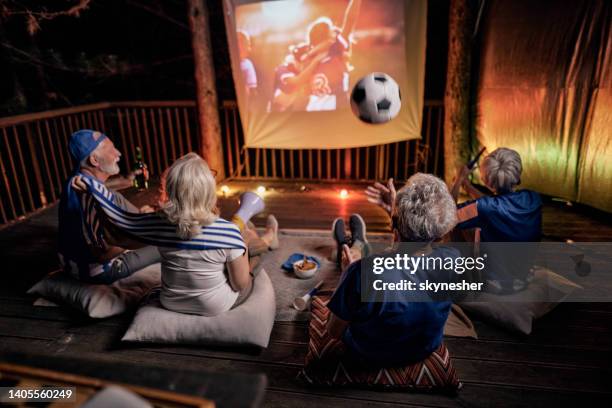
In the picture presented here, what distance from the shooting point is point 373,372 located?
1.90 metres

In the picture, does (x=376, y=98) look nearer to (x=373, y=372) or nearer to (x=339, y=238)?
(x=339, y=238)

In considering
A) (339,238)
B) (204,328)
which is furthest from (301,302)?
(339,238)

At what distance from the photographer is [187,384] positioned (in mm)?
917

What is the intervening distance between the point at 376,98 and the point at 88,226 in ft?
8.45

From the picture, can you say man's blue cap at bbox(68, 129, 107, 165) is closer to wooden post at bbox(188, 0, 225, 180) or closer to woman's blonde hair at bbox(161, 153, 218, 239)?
woman's blonde hair at bbox(161, 153, 218, 239)

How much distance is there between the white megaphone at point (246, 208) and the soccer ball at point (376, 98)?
1.60 metres

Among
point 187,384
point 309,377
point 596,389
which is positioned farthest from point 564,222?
point 187,384

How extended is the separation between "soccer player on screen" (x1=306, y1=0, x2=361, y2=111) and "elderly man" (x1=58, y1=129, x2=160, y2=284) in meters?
3.14

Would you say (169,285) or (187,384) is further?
(169,285)

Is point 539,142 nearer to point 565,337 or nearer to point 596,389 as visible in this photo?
point 565,337

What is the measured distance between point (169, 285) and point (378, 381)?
1226 mm

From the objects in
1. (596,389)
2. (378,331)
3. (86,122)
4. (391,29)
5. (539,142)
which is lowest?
(596,389)

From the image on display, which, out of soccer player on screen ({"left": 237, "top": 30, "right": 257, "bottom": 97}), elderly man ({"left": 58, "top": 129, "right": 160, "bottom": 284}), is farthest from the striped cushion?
soccer player on screen ({"left": 237, "top": 30, "right": 257, "bottom": 97})

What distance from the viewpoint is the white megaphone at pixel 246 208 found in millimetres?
2445
